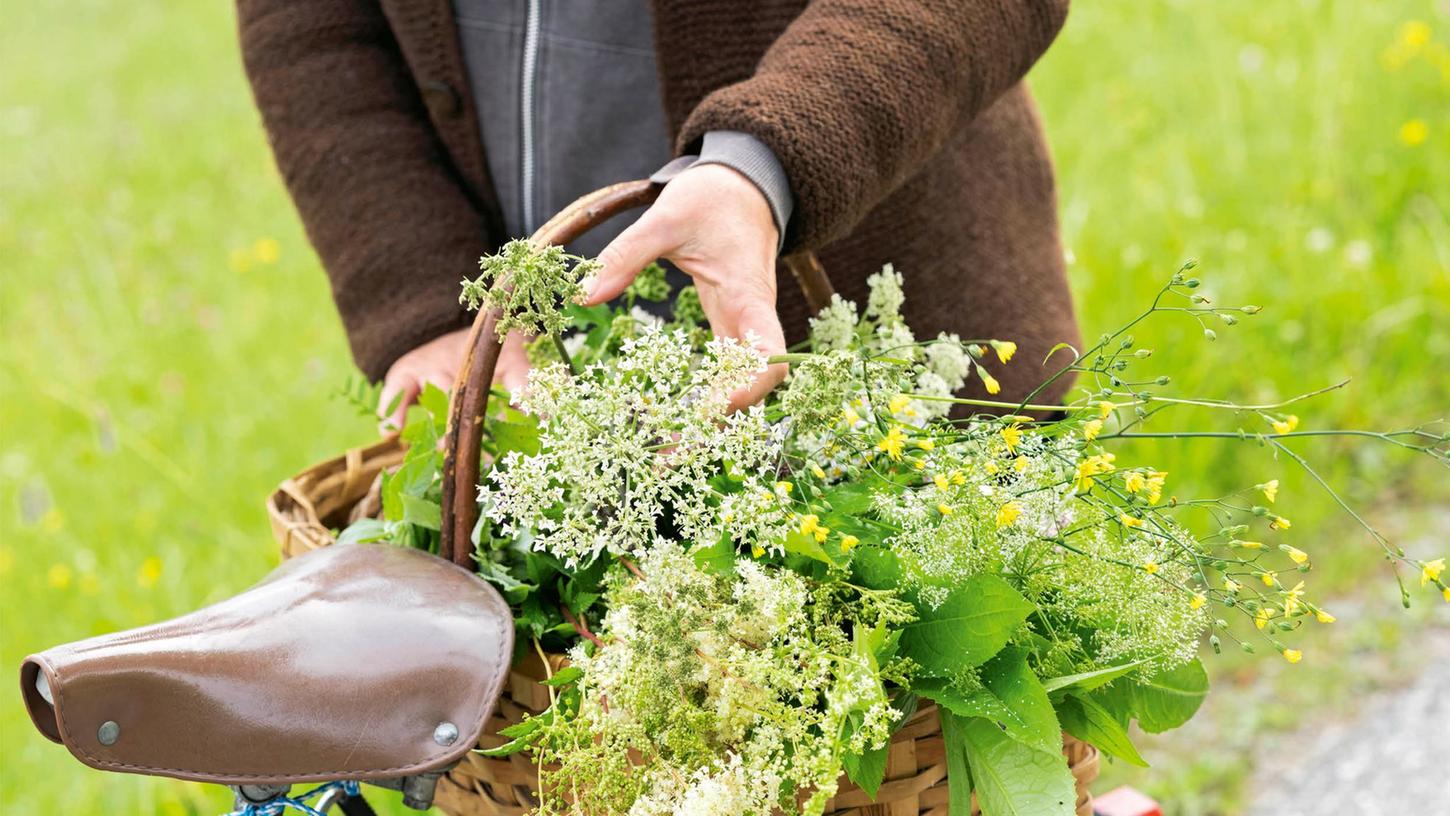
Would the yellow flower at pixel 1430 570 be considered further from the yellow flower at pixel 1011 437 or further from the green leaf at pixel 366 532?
the green leaf at pixel 366 532

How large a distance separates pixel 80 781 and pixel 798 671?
6.38ft

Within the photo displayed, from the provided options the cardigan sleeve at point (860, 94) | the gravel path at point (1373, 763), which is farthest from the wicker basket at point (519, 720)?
the gravel path at point (1373, 763)

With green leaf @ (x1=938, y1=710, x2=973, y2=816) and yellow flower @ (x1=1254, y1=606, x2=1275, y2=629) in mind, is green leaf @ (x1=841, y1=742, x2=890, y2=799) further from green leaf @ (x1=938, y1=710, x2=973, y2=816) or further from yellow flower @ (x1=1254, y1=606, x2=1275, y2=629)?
yellow flower @ (x1=1254, y1=606, x2=1275, y2=629)

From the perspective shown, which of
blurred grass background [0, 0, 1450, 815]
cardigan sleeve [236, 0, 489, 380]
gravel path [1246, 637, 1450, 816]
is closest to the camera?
cardigan sleeve [236, 0, 489, 380]

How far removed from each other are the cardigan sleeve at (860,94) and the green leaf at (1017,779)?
496mm

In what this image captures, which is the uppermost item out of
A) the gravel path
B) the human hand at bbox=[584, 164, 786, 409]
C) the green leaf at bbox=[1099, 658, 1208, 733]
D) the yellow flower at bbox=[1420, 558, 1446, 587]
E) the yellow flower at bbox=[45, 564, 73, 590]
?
the human hand at bbox=[584, 164, 786, 409]

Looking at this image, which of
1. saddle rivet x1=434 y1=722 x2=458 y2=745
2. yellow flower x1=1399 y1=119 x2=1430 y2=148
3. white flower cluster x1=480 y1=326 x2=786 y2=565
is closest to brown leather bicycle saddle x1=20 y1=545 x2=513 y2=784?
saddle rivet x1=434 y1=722 x2=458 y2=745

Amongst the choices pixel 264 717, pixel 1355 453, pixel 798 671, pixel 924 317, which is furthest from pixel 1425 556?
pixel 264 717

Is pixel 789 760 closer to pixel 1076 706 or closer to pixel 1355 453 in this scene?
pixel 1076 706

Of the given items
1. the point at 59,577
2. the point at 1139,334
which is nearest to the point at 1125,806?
the point at 1139,334

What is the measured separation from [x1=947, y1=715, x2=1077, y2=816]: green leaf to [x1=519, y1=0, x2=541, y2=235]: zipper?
99cm

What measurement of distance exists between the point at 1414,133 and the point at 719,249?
288 centimetres

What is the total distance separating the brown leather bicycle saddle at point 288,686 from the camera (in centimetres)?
85

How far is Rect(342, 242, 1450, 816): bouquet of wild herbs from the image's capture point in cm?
83
